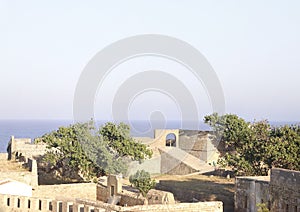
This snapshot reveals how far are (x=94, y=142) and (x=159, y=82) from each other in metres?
6.48

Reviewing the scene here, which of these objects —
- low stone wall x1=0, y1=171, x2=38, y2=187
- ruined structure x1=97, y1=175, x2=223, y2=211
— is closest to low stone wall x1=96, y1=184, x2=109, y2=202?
ruined structure x1=97, y1=175, x2=223, y2=211

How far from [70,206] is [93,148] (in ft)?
45.5

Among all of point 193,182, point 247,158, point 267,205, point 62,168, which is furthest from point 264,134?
point 62,168

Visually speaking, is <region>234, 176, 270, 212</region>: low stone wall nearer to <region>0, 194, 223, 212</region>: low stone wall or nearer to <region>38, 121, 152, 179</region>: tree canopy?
<region>0, 194, 223, 212</region>: low stone wall

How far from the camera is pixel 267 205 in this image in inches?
990

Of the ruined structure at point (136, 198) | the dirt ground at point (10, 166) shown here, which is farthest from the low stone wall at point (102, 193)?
the dirt ground at point (10, 166)

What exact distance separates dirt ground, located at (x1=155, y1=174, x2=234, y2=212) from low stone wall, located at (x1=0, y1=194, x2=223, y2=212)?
7.55 meters

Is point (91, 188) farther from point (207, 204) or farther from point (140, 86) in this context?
point (207, 204)

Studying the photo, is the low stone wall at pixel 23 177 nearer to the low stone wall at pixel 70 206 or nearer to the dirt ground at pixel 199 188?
the low stone wall at pixel 70 206

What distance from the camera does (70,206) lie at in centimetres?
2030

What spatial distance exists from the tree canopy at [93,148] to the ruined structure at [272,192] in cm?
984

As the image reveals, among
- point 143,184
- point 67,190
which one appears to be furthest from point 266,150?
point 67,190

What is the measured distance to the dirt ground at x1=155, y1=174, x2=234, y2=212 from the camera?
103 feet

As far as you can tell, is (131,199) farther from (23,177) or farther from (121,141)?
(121,141)
